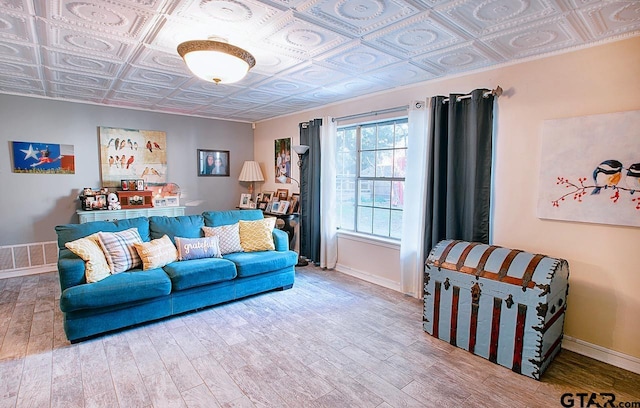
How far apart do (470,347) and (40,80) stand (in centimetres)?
498

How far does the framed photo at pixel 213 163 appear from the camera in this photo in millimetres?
5641

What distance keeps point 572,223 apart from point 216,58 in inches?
118

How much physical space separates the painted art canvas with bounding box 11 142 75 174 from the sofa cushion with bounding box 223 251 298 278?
9.30 ft

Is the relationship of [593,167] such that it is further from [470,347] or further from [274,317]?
[274,317]

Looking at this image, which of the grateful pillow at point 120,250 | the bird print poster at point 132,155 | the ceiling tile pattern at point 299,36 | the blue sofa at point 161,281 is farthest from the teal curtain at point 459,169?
the bird print poster at point 132,155

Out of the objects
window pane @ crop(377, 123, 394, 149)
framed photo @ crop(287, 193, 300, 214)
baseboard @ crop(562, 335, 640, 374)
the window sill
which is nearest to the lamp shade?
framed photo @ crop(287, 193, 300, 214)

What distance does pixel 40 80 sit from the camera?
3.50 meters

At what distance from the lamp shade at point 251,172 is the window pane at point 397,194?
2.71 metres

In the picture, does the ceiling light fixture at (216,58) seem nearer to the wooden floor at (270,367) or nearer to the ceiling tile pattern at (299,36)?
the ceiling tile pattern at (299,36)

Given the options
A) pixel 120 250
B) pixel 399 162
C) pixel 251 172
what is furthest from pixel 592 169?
pixel 251 172

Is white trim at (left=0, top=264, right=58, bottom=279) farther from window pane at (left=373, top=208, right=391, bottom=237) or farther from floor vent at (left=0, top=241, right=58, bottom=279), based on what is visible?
window pane at (left=373, top=208, right=391, bottom=237)

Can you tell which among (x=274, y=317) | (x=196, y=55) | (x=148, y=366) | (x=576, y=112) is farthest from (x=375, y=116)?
(x=148, y=366)

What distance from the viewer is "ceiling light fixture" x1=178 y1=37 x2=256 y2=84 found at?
7.20ft

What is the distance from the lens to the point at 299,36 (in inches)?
92.1
